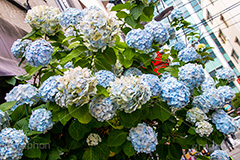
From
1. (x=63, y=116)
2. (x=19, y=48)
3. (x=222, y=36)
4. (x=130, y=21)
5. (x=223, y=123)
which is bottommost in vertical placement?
(x=223, y=123)

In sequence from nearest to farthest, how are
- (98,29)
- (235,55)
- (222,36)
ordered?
1. (98,29)
2. (235,55)
3. (222,36)

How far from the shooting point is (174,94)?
1254 millimetres

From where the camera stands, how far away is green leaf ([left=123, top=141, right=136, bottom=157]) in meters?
1.26

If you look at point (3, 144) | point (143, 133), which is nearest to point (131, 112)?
point (143, 133)

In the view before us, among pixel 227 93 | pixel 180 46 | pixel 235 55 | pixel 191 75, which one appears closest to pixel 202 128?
pixel 191 75

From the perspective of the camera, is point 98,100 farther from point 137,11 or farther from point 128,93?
point 137,11

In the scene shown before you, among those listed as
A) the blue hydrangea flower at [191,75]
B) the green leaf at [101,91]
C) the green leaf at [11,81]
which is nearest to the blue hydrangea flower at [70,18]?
the green leaf at [101,91]

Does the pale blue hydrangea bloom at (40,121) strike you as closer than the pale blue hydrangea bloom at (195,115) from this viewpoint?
Yes

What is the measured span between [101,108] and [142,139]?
375 millimetres

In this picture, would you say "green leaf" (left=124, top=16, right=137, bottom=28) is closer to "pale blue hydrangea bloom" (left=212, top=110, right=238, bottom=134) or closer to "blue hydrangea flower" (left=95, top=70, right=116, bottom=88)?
"blue hydrangea flower" (left=95, top=70, right=116, bottom=88)

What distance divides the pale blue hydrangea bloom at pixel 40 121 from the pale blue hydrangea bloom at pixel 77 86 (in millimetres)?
212

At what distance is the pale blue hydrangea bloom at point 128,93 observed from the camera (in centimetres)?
102

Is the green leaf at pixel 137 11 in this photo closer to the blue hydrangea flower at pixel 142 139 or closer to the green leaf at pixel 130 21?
the green leaf at pixel 130 21

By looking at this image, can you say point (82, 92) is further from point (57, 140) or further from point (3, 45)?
point (3, 45)
